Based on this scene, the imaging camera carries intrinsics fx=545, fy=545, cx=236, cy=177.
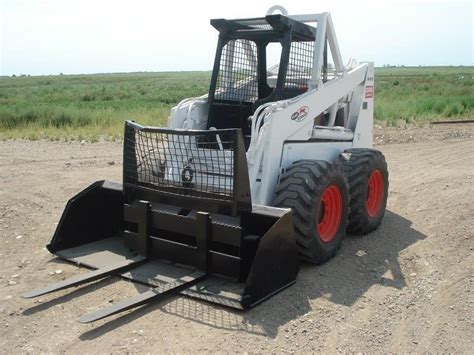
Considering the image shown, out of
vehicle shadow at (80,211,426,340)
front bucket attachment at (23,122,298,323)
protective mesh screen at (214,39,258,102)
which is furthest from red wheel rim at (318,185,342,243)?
protective mesh screen at (214,39,258,102)

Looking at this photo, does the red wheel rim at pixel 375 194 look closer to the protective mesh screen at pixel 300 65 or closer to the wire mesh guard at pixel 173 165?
the protective mesh screen at pixel 300 65

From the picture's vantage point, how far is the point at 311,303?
4594 millimetres

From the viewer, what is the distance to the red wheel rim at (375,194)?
669 cm

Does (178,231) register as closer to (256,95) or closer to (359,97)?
(256,95)

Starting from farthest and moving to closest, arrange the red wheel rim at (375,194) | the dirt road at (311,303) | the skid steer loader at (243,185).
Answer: the red wheel rim at (375,194) → the skid steer loader at (243,185) → the dirt road at (311,303)

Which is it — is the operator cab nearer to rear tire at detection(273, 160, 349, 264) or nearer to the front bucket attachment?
the front bucket attachment

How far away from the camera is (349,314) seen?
14.5ft

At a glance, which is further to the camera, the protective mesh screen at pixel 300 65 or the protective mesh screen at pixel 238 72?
the protective mesh screen at pixel 238 72

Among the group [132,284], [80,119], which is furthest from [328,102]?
[80,119]

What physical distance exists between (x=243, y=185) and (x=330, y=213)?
1339 mm

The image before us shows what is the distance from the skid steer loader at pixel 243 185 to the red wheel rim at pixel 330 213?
Answer: 0.01m

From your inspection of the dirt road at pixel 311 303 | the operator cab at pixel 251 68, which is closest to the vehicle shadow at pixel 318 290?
the dirt road at pixel 311 303

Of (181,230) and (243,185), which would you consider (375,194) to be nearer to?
(243,185)

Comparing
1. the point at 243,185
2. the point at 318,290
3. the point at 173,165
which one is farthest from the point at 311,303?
the point at 173,165
